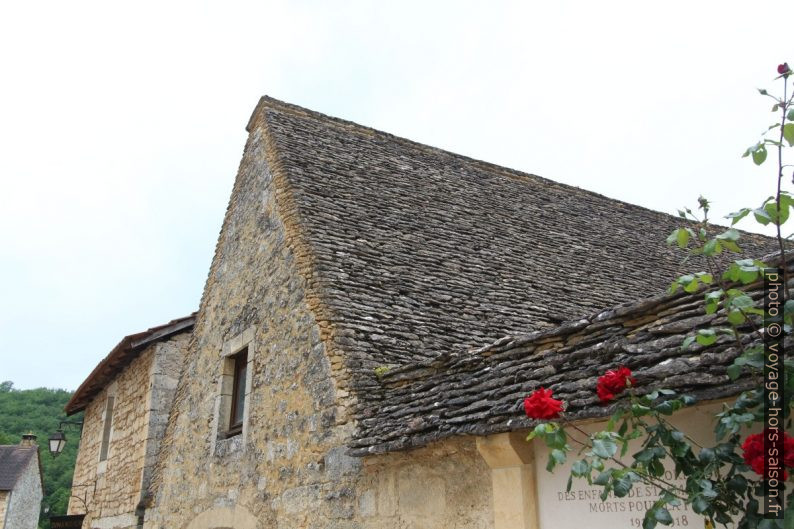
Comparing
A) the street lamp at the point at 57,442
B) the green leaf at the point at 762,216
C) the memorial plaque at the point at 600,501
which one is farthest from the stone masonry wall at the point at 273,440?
the street lamp at the point at 57,442

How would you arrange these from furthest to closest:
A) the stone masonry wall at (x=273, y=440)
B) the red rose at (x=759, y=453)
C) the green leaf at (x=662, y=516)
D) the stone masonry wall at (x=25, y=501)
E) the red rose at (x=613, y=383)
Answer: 1. the stone masonry wall at (x=25, y=501)
2. the stone masonry wall at (x=273, y=440)
3. the red rose at (x=613, y=383)
4. the green leaf at (x=662, y=516)
5. the red rose at (x=759, y=453)

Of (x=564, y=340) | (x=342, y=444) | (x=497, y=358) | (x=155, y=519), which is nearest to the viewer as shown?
(x=564, y=340)

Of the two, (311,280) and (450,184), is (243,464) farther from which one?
(450,184)

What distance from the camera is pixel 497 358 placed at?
4.20m

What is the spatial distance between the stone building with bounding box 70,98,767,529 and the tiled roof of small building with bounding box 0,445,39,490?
434 inches

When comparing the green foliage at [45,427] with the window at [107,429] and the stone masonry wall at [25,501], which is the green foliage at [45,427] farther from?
the window at [107,429]

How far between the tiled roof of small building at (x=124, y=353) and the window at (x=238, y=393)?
243 cm

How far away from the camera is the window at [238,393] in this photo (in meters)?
6.94

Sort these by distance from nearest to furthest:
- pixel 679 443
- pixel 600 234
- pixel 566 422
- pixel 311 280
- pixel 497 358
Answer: pixel 679 443
pixel 566 422
pixel 497 358
pixel 311 280
pixel 600 234

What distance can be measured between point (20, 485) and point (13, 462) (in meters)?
0.75

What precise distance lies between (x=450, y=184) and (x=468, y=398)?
19.1 ft

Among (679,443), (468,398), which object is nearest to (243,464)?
(468,398)

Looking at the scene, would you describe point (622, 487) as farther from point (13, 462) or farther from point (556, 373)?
point (13, 462)

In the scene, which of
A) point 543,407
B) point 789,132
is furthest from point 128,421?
point 789,132
